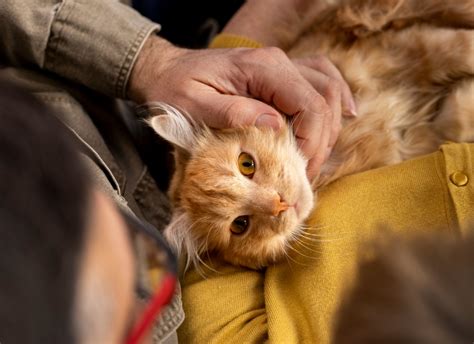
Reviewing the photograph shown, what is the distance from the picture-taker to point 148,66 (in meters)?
1.56

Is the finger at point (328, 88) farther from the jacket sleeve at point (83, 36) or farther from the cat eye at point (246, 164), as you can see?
the jacket sleeve at point (83, 36)

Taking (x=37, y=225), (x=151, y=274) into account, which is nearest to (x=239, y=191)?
Answer: (x=151, y=274)

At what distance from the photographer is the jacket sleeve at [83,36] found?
5.10ft

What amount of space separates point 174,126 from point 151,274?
0.89 meters

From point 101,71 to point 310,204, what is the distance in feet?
2.50

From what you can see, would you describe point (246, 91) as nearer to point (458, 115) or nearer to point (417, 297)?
point (458, 115)

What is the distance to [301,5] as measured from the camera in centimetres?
185

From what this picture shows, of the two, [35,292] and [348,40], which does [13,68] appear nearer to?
[348,40]

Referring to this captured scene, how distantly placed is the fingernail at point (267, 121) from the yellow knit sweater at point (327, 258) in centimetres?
27

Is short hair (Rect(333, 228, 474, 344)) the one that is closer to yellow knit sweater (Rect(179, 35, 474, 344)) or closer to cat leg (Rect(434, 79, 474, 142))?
yellow knit sweater (Rect(179, 35, 474, 344))

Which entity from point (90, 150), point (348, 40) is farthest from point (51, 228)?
point (348, 40)

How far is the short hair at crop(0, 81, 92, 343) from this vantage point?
0.47 meters

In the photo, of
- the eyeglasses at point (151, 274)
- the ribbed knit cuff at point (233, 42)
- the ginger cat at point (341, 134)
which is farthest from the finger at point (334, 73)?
the eyeglasses at point (151, 274)

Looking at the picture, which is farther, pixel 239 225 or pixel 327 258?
pixel 239 225
